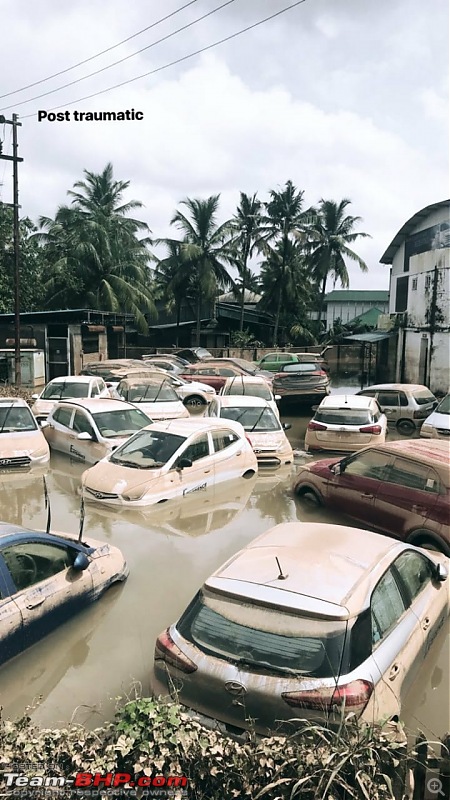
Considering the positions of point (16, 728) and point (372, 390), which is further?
point (372, 390)

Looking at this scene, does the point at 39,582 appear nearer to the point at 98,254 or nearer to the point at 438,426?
the point at 438,426

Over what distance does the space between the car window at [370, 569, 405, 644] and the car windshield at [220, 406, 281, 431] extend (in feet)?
28.0

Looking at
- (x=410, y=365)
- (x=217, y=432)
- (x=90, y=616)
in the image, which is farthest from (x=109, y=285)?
(x=90, y=616)

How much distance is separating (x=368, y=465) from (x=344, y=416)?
4.83 m

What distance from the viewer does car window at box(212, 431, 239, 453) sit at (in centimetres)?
1099

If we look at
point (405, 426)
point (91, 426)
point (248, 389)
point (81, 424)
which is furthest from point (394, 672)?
point (405, 426)

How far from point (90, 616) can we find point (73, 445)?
694 cm

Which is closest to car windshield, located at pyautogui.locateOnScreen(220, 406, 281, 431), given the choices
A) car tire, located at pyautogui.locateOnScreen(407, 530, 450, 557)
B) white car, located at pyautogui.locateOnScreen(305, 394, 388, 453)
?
white car, located at pyautogui.locateOnScreen(305, 394, 388, 453)

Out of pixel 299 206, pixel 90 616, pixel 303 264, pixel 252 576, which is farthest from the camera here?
pixel 303 264

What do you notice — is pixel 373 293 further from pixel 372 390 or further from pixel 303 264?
pixel 372 390

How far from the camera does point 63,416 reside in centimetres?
1368

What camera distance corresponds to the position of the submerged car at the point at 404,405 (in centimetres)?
1820

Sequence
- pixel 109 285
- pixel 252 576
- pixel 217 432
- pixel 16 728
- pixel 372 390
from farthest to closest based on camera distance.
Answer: pixel 109 285 → pixel 372 390 → pixel 217 432 → pixel 252 576 → pixel 16 728

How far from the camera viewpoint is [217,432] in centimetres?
1112
